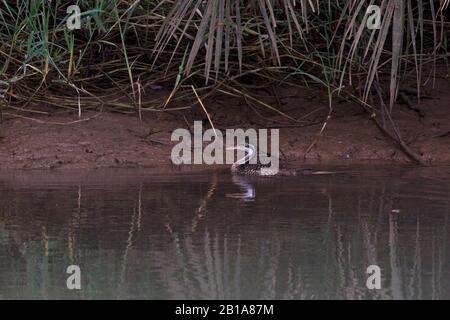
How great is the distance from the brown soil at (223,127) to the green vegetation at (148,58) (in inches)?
5.4

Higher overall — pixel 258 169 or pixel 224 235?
pixel 258 169

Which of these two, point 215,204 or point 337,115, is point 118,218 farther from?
point 337,115

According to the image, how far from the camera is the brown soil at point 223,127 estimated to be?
7301 millimetres

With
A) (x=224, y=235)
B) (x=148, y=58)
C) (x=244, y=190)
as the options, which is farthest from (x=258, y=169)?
(x=224, y=235)

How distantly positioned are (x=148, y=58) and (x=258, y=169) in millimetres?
1772

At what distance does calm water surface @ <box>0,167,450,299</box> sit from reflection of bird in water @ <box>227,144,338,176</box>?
0.48ft

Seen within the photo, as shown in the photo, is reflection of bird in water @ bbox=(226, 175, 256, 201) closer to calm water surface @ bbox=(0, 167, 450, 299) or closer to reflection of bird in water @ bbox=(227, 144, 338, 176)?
calm water surface @ bbox=(0, 167, 450, 299)

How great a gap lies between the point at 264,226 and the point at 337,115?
10.8ft

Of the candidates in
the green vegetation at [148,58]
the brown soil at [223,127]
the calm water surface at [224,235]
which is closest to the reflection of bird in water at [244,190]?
the calm water surface at [224,235]

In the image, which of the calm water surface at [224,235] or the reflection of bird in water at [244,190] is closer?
the calm water surface at [224,235]

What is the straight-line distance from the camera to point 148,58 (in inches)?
328

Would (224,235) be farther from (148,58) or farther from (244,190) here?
(148,58)

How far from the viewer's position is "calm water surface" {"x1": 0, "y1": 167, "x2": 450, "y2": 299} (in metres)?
3.81

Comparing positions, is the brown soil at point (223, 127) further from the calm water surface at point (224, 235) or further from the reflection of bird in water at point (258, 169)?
the calm water surface at point (224, 235)
